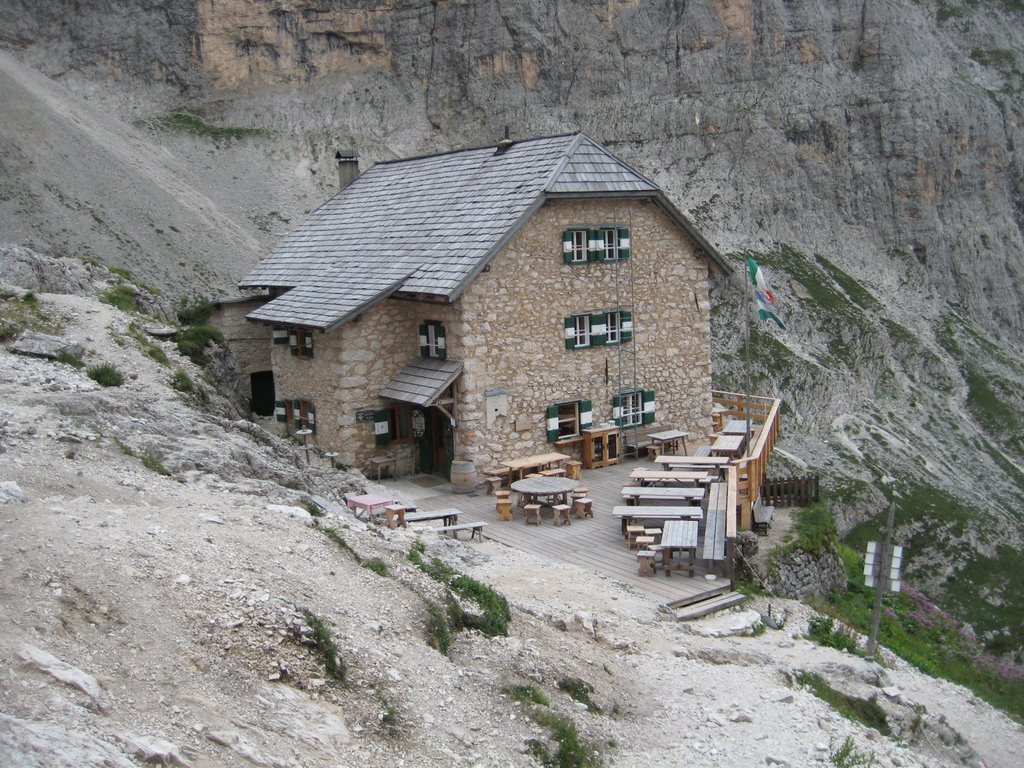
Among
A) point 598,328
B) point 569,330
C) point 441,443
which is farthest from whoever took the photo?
point 598,328

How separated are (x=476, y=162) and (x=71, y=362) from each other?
36.7 feet

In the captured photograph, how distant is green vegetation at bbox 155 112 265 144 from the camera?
59.1 meters

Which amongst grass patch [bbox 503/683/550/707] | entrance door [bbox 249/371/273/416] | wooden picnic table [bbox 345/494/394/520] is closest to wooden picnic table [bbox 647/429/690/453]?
wooden picnic table [bbox 345/494/394/520]

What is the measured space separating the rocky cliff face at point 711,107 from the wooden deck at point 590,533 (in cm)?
3724

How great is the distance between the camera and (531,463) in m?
19.9

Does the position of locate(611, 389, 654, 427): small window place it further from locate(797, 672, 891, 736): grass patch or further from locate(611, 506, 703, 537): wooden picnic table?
locate(797, 672, 891, 736): grass patch

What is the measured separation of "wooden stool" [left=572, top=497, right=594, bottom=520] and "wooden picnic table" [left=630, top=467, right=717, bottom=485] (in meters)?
0.98

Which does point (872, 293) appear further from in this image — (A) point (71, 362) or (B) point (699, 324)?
(A) point (71, 362)

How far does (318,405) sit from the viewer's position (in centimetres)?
2225

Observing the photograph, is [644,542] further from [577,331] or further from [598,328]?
[598,328]

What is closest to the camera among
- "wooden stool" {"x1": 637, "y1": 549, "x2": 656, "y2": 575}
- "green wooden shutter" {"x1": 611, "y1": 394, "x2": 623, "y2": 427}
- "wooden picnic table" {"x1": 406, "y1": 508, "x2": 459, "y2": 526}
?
"wooden stool" {"x1": 637, "y1": 549, "x2": 656, "y2": 575}

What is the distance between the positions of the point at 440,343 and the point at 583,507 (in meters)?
5.13

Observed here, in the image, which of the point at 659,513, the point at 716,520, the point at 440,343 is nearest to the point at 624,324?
the point at 440,343

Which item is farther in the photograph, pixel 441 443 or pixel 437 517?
pixel 441 443
